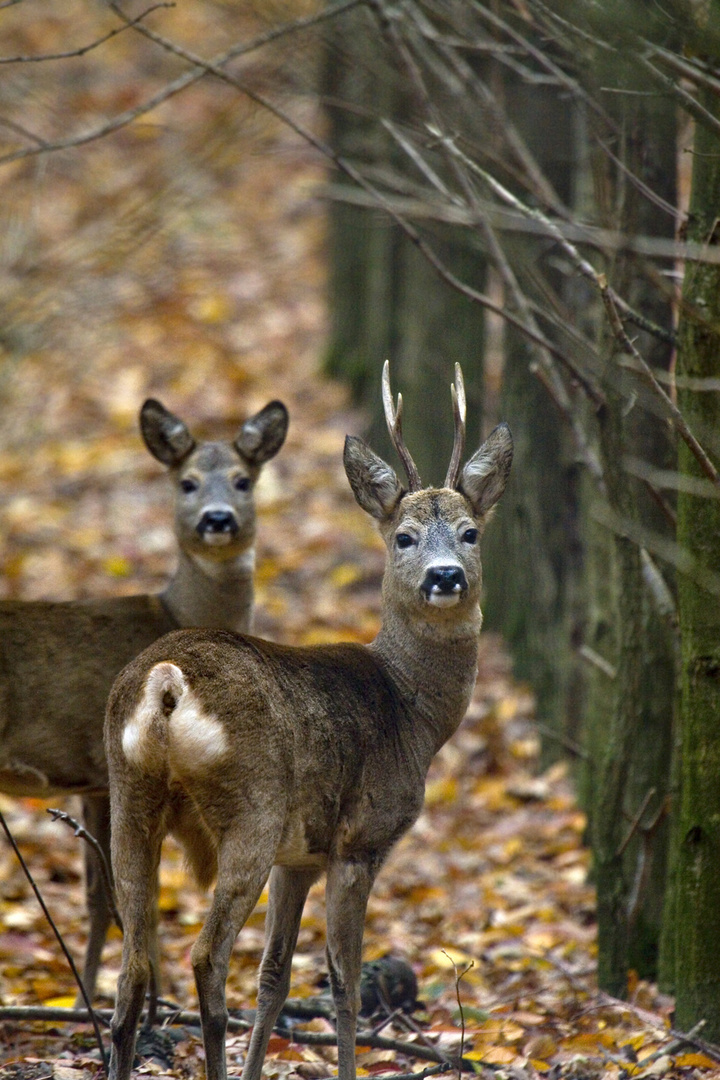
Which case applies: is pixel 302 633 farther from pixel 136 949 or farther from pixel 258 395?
pixel 136 949

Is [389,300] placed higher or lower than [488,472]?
higher

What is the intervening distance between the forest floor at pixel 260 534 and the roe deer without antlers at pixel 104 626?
23.2 inches

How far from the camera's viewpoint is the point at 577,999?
6238 mm

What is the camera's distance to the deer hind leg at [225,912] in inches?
168

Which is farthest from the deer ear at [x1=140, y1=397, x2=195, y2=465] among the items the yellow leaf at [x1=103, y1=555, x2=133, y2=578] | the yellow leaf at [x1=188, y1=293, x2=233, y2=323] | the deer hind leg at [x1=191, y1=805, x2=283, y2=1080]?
the yellow leaf at [x1=188, y1=293, x2=233, y2=323]

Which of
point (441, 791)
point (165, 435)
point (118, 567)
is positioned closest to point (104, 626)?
point (165, 435)

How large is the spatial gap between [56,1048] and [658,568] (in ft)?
10.9

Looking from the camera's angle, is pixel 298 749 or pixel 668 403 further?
pixel 668 403

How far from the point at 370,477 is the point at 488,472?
0.49 metres

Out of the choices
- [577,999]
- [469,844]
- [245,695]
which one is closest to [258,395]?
[469,844]

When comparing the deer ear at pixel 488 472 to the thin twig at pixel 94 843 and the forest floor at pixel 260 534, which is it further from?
the thin twig at pixel 94 843

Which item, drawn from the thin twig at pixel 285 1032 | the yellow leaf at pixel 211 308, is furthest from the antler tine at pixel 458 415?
the yellow leaf at pixel 211 308

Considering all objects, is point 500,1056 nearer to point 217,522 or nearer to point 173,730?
point 173,730

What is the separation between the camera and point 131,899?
4.40 metres
